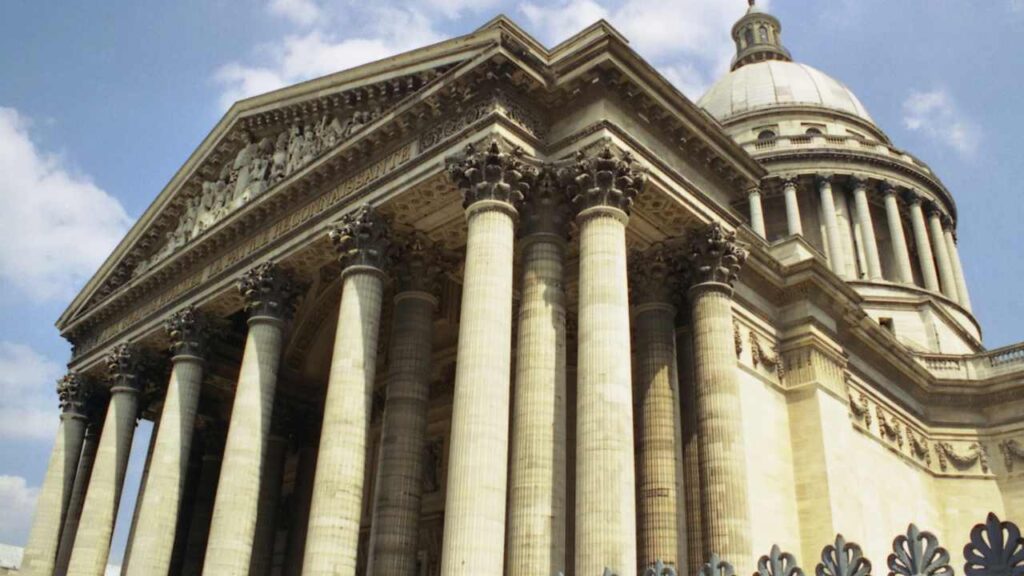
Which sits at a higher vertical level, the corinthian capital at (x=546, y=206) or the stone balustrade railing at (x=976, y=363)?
the stone balustrade railing at (x=976, y=363)

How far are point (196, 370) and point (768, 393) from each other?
1493 cm

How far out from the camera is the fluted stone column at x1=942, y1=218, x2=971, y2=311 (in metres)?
47.8

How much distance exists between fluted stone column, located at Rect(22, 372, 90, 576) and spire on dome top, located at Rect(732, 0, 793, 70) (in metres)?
47.0

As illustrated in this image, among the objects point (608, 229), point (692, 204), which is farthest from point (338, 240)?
point (692, 204)

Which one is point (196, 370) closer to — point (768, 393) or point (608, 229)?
point (608, 229)

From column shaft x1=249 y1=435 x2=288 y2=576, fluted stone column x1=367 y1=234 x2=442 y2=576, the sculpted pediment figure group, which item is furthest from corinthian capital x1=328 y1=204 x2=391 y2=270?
column shaft x1=249 y1=435 x2=288 y2=576

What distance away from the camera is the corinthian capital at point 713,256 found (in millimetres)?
20469

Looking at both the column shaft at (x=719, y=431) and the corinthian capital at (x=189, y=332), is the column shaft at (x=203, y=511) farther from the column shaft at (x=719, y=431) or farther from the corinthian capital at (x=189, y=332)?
the column shaft at (x=719, y=431)

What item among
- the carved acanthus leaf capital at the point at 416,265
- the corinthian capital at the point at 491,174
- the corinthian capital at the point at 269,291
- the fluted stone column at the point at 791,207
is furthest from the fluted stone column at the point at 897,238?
the corinthian capital at the point at 491,174

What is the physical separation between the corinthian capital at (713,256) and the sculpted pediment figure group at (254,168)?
25.2ft

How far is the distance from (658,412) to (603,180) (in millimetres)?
5360

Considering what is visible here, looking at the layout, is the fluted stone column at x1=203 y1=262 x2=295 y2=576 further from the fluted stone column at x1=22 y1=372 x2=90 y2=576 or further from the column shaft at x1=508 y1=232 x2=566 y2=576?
the fluted stone column at x1=22 y1=372 x2=90 y2=576

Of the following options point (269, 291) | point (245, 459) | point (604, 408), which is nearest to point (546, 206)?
point (604, 408)

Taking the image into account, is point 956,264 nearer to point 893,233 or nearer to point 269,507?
point 893,233
